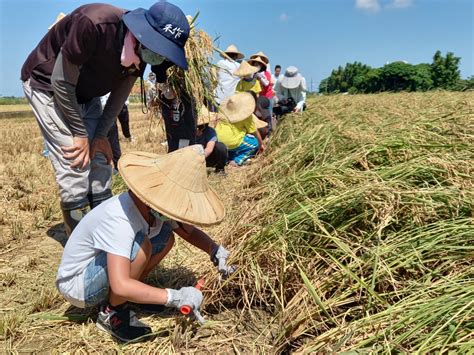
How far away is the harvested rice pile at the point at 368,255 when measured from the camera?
128 centimetres

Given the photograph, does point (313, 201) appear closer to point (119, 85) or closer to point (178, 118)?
point (119, 85)

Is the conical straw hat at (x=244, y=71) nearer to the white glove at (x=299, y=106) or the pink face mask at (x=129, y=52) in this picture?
the white glove at (x=299, y=106)

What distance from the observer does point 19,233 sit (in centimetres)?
277

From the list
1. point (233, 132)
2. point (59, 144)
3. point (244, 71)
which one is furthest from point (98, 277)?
point (244, 71)

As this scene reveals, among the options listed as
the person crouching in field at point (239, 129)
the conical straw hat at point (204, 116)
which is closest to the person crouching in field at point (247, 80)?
the person crouching in field at point (239, 129)

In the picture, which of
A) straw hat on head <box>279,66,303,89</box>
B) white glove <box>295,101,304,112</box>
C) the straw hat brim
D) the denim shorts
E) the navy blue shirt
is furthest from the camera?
straw hat on head <box>279,66,303,89</box>

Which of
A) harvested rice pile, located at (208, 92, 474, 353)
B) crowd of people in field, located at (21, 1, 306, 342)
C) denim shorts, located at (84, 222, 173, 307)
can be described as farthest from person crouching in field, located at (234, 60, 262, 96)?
denim shorts, located at (84, 222, 173, 307)

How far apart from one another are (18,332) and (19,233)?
47.4 inches

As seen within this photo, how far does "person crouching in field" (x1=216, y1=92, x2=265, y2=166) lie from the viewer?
5047mm

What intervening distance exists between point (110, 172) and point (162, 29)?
1130 mm

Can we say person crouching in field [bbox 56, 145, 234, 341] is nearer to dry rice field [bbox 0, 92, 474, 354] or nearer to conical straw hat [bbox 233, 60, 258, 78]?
dry rice field [bbox 0, 92, 474, 354]

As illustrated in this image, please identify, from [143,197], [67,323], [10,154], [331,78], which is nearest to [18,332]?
[67,323]

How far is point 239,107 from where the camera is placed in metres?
5.12

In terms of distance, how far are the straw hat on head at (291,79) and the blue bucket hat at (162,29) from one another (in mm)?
5961
